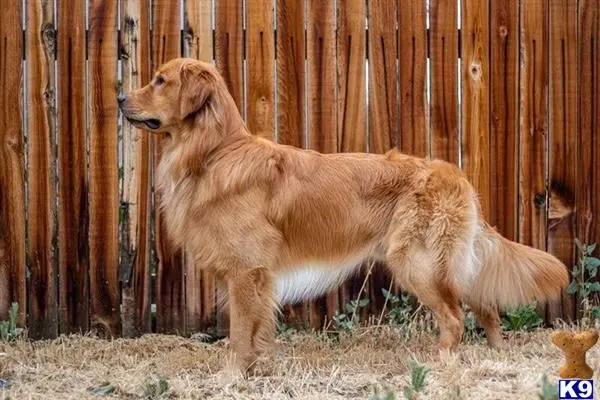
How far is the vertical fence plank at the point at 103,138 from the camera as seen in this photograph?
5.56 metres

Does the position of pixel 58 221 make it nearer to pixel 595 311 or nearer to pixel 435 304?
pixel 435 304

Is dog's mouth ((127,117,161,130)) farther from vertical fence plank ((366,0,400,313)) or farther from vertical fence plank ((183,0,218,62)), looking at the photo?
vertical fence plank ((366,0,400,313))

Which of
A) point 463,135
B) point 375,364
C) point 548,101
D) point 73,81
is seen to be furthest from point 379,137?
point 73,81

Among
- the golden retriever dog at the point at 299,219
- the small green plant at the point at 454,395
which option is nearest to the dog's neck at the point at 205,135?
the golden retriever dog at the point at 299,219

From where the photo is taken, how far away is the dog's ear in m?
4.75

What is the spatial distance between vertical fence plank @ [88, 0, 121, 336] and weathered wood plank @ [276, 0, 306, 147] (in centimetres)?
100

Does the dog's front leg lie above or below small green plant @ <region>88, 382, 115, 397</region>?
above

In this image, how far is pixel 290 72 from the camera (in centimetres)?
562

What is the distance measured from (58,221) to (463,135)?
256 cm

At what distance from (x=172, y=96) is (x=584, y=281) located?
2901mm

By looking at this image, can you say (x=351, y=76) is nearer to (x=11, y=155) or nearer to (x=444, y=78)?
(x=444, y=78)

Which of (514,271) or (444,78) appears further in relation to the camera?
(444,78)

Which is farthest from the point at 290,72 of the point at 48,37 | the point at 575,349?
the point at 575,349

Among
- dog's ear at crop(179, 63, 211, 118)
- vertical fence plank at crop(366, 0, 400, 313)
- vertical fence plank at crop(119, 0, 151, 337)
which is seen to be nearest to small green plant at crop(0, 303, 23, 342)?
vertical fence plank at crop(119, 0, 151, 337)
